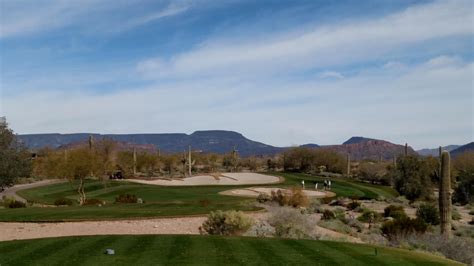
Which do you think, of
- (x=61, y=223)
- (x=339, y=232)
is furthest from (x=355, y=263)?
(x=61, y=223)

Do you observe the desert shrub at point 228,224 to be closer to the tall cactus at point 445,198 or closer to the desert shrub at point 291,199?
the tall cactus at point 445,198

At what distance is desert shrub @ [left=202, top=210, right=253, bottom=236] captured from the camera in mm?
23406

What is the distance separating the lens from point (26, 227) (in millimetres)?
26156

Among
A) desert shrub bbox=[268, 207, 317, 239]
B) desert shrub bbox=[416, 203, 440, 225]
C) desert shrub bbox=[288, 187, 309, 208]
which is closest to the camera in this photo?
desert shrub bbox=[268, 207, 317, 239]

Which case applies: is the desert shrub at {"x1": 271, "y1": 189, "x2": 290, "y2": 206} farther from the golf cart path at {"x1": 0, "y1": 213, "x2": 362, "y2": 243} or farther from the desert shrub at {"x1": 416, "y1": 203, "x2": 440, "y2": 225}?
the golf cart path at {"x1": 0, "y1": 213, "x2": 362, "y2": 243}

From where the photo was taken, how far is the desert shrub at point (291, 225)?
77.6 ft

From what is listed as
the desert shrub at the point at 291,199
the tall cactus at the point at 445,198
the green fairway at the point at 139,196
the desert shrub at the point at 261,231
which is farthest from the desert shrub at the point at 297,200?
the desert shrub at the point at 261,231

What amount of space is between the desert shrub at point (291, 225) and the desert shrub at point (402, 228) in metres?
3.64

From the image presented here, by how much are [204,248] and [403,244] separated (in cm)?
827

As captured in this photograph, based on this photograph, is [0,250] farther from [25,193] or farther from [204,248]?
[25,193]

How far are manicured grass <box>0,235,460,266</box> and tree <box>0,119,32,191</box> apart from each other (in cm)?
821

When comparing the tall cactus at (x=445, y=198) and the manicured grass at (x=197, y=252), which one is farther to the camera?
the tall cactus at (x=445, y=198)

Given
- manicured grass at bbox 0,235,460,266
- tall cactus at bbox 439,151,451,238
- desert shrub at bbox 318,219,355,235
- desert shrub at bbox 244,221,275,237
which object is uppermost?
tall cactus at bbox 439,151,451,238

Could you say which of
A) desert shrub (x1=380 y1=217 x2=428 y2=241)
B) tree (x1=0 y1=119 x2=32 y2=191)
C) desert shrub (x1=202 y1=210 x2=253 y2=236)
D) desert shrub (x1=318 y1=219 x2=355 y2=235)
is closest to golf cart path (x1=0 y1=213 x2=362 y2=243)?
desert shrub (x1=318 y1=219 x2=355 y2=235)
